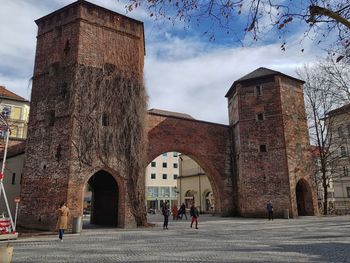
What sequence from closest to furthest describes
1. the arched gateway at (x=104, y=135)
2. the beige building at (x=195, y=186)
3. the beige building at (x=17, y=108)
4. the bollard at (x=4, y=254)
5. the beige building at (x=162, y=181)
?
the bollard at (x=4, y=254)
the arched gateway at (x=104, y=135)
the beige building at (x=195, y=186)
the beige building at (x=17, y=108)
the beige building at (x=162, y=181)

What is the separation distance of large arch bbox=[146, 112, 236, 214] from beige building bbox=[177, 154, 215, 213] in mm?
11260

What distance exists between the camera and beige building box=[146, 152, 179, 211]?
5947 centimetres

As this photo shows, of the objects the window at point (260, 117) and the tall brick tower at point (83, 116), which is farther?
the window at point (260, 117)

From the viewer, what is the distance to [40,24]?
20172 millimetres

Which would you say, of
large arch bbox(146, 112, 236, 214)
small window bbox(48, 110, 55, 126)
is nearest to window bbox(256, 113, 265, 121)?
large arch bbox(146, 112, 236, 214)

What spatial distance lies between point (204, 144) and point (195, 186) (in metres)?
16.1

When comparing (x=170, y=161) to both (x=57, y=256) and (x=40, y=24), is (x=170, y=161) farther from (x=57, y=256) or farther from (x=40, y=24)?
(x=57, y=256)

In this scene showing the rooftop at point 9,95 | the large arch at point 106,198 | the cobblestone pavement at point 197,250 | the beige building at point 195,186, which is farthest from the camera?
the rooftop at point 9,95

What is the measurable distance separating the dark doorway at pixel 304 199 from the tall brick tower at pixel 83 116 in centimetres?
1504

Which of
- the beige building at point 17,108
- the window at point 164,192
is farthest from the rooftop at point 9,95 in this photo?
the window at point 164,192

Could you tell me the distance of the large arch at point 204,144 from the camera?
23250mm

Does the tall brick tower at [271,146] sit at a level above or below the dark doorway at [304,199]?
above

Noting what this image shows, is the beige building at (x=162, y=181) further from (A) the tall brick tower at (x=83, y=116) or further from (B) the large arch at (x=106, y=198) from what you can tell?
(A) the tall brick tower at (x=83, y=116)

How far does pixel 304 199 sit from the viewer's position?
83.3 ft
